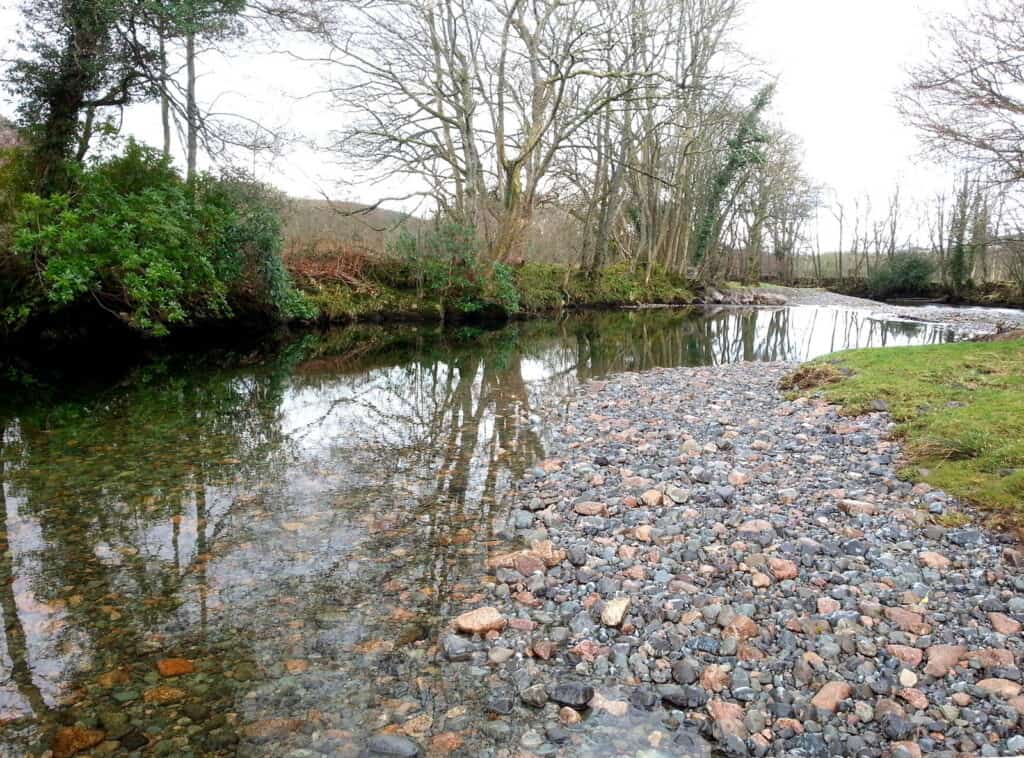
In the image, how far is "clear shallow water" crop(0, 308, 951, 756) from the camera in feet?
9.26

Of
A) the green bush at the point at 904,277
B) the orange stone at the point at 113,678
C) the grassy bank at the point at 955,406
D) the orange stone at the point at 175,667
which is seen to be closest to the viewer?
the orange stone at the point at 113,678

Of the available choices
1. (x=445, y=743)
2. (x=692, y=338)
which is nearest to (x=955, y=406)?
(x=445, y=743)

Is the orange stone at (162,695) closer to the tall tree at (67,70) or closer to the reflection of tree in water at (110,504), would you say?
the reflection of tree in water at (110,504)

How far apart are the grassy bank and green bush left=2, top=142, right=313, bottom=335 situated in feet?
41.4

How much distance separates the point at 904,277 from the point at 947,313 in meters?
17.4

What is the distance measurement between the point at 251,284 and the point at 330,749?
1642 cm

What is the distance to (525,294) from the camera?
25984 millimetres

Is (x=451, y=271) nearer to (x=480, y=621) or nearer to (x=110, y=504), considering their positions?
(x=110, y=504)

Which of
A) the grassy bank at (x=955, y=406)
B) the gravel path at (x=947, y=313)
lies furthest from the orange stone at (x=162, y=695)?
the gravel path at (x=947, y=313)

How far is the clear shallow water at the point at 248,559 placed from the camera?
2822 millimetres

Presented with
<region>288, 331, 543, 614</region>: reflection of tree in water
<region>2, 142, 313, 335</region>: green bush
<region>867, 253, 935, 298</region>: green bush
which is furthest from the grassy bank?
<region>867, 253, 935, 298</region>: green bush

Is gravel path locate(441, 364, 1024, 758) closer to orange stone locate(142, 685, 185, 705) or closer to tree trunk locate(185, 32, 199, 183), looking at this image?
orange stone locate(142, 685, 185, 705)

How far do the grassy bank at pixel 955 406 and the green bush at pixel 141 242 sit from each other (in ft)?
41.4

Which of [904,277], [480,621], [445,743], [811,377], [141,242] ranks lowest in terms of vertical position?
[445,743]
